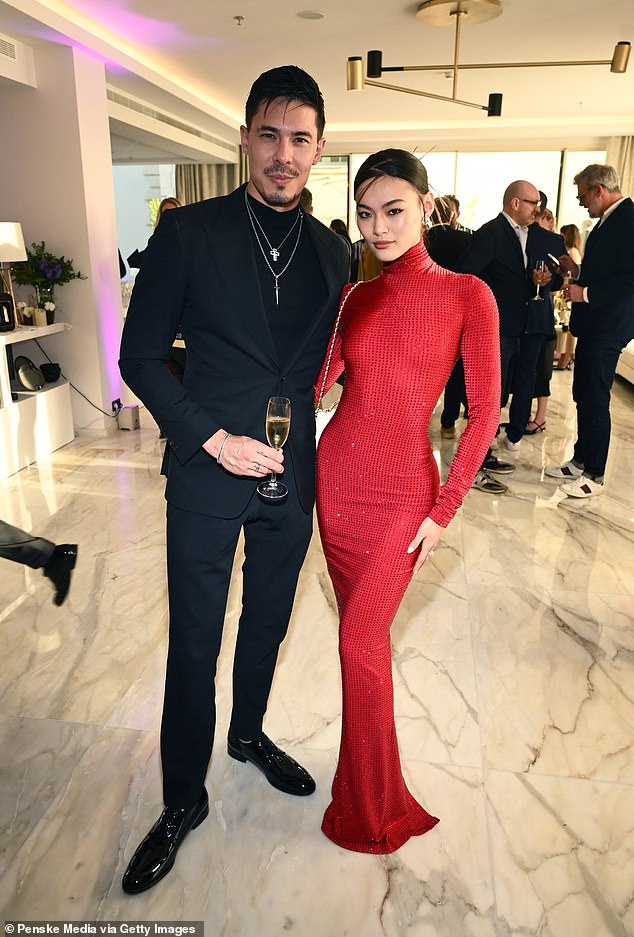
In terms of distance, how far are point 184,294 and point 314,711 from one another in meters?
1.51

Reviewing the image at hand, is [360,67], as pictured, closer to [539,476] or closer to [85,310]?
[85,310]

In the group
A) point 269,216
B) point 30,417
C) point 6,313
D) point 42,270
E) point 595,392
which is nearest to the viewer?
point 269,216

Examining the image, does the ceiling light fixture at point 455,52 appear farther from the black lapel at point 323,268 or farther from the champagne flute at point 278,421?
the champagne flute at point 278,421

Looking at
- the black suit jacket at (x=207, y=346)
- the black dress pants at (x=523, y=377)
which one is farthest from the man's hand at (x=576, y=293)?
the black suit jacket at (x=207, y=346)

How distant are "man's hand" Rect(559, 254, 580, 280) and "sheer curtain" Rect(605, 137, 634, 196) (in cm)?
759

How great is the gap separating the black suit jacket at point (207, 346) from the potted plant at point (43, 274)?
4.16m

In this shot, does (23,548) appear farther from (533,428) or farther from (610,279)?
(533,428)

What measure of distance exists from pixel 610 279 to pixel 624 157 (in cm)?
819

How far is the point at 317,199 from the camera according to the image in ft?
42.8

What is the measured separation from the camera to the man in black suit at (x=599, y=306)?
416 centimetres

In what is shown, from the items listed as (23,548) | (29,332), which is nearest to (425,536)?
(23,548)

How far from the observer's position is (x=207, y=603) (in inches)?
66.6

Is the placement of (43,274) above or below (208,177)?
below

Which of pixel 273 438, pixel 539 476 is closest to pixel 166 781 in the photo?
pixel 273 438
